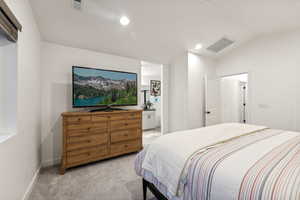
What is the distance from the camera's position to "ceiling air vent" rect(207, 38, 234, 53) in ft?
11.1

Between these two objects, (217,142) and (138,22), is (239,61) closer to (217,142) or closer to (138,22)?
(138,22)

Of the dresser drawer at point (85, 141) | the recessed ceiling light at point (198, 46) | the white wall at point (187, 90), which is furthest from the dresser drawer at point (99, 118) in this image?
the recessed ceiling light at point (198, 46)

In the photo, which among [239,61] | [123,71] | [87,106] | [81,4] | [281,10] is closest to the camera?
[81,4]

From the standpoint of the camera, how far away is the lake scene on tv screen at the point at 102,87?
8.50ft

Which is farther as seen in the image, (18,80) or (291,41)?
(291,41)

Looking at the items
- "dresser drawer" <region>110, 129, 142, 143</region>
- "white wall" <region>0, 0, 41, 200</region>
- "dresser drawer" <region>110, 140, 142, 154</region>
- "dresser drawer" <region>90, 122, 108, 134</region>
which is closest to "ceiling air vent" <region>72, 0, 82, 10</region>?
"white wall" <region>0, 0, 41, 200</region>

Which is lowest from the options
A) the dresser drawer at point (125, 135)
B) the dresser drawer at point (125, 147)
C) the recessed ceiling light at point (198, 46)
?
the dresser drawer at point (125, 147)

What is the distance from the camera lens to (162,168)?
125 centimetres

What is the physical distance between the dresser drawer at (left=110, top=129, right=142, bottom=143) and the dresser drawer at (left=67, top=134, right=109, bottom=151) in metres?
0.14

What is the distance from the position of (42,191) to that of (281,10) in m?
4.67

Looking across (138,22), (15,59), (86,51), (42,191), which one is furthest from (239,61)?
(42,191)

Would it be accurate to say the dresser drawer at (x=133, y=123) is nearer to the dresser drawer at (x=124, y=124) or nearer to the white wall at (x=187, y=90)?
the dresser drawer at (x=124, y=124)

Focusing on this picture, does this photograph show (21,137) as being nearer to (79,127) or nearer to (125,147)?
(79,127)

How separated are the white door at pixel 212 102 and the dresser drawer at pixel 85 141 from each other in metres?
2.70
